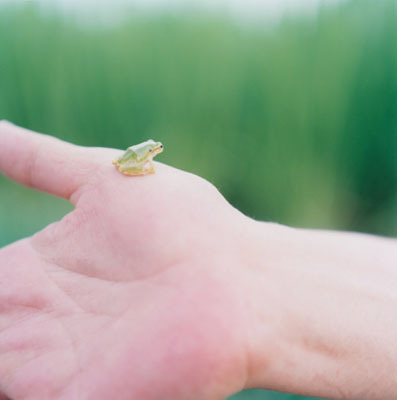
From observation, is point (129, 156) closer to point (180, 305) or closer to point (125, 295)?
point (125, 295)

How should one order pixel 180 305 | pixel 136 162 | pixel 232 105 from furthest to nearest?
pixel 232 105 → pixel 136 162 → pixel 180 305

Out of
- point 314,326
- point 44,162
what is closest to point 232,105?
point 44,162

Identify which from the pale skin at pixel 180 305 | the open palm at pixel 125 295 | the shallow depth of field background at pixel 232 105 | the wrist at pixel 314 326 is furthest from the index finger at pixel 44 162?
the shallow depth of field background at pixel 232 105

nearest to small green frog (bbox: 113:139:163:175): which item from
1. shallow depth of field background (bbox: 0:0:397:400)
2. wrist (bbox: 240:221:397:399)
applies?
wrist (bbox: 240:221:397:399)

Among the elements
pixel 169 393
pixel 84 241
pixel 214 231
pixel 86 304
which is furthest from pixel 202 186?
pixel 169 393

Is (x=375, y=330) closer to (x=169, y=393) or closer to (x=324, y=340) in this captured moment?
(x=324, y=340)

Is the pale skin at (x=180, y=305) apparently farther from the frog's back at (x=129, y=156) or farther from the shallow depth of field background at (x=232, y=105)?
the shallow depth of field background at (x=232, y=105)
